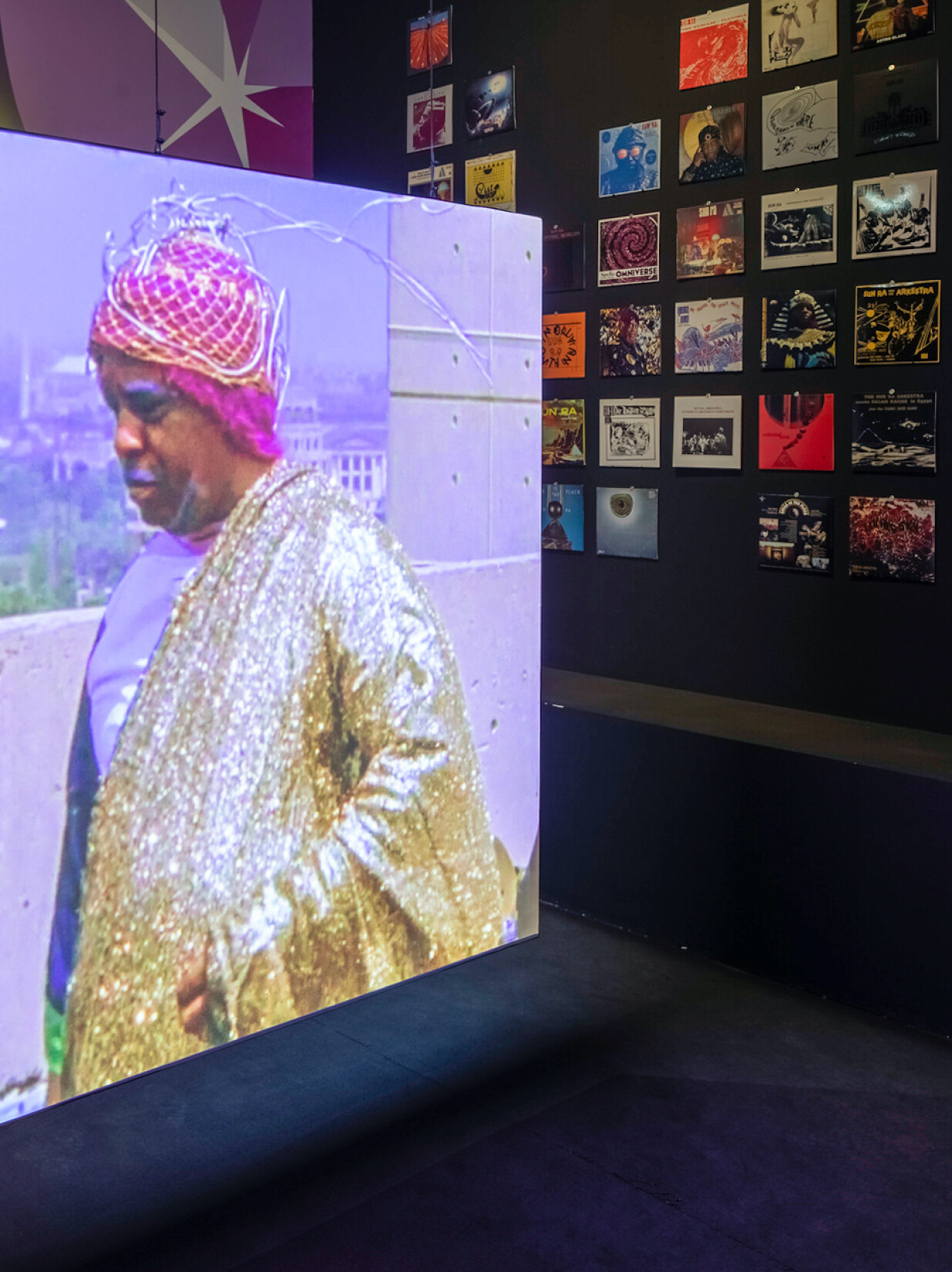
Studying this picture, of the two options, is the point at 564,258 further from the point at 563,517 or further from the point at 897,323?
the point at 897,323

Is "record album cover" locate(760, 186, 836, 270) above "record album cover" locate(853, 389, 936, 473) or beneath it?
above

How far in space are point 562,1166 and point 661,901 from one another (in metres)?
1.14

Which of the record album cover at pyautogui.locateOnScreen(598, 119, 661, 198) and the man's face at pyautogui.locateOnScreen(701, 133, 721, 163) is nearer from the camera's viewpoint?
the man's face at pyautogui.locateOnScreen(701, 133, 721, 163)

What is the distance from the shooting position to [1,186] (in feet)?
5.90

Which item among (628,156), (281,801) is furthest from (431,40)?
(281,801)

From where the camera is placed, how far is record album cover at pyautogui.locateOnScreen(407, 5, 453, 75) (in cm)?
420

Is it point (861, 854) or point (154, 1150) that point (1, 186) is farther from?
point (861, 854)

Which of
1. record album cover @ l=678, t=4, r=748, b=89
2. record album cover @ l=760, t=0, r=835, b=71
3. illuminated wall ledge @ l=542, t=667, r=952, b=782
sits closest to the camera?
illuminated wall ledge @ l=542, t=667, r=952, b=782

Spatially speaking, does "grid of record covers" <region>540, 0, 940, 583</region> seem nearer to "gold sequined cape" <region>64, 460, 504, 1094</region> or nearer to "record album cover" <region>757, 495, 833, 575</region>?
"record album cover" <region>757, 495, 833, 575</region>

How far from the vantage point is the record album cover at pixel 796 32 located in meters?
3.25

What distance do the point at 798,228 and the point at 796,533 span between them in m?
0.77

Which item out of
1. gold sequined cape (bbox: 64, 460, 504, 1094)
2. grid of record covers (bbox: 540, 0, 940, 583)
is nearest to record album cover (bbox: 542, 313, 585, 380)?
grid of record covers (bbox: 540, 0, 940, 583)

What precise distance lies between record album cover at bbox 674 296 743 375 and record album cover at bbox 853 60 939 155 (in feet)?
1.67

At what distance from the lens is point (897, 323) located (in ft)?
10.4
